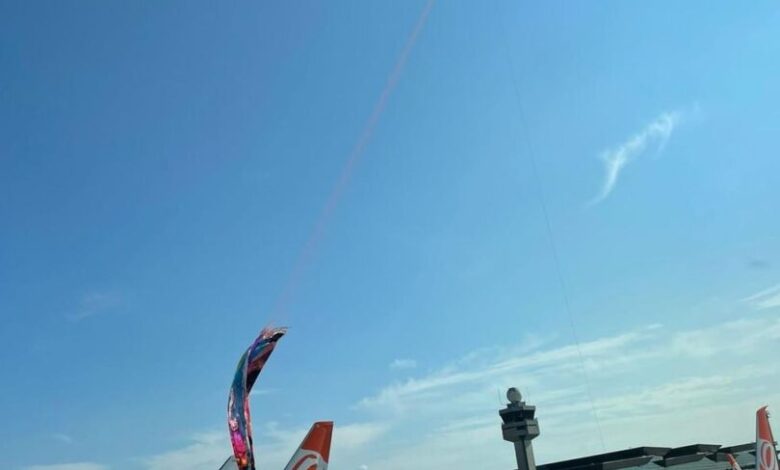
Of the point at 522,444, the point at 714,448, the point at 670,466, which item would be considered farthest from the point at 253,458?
the point at 714,448

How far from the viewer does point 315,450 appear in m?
59.2

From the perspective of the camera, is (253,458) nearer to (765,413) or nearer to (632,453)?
(765,413)

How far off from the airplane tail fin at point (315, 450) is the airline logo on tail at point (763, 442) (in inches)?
1773

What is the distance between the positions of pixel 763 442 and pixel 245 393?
5440cm

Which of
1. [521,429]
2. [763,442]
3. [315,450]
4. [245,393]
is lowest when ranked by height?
[763,442]

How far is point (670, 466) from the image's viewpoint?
165250mm

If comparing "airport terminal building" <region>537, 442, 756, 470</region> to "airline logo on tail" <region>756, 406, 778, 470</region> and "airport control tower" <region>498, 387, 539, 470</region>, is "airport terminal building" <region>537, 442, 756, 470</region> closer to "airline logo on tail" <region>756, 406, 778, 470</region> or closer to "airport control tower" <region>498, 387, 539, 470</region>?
"airport control tower" <region>498, 387, 539, 470</region>

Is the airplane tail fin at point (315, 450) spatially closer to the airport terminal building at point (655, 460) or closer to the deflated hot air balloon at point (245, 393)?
the deflated hot air balloon at point (245, 393)

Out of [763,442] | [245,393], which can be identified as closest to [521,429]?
[763,442]

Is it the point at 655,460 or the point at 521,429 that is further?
the point at 655,460

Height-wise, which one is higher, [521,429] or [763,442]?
[521,429]

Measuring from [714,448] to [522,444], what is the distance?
259 ft

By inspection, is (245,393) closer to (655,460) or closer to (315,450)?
(315,450)

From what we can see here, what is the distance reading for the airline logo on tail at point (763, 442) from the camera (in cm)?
6544
